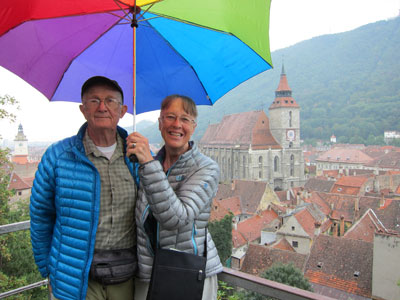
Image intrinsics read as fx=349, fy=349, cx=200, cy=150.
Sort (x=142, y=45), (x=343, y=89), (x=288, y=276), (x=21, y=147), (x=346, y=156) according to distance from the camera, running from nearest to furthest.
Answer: (x=142, y=45) → (x=288, y=276) → (x=21, y=147) → (x=346, y=156) → (x=343, y=89)

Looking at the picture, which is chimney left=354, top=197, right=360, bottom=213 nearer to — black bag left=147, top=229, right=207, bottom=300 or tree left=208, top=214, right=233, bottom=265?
tree left=208, top=214, right=233, bottom=265

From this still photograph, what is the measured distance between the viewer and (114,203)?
62.6 inches

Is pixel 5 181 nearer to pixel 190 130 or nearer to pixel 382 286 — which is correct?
pixel 190 130

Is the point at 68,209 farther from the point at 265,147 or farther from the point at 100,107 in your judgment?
the point at 265,147

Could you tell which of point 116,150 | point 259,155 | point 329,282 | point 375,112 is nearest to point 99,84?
point 116,150

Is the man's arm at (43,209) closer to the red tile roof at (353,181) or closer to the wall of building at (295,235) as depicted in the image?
the wall of building at (295,235)

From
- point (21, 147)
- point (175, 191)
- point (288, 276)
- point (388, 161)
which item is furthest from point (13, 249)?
point (388, 161)

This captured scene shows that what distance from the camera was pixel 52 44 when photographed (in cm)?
187

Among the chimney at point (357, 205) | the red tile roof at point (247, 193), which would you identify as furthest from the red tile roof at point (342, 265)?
the red tile roof at point (247, 193)

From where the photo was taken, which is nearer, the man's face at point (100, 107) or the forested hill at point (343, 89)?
the man's face at point (100, 107)

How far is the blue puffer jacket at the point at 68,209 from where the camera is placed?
4.96 ft

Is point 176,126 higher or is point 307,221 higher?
point 176,126

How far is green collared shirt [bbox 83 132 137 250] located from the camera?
61.9 inches

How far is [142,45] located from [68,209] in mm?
1004
